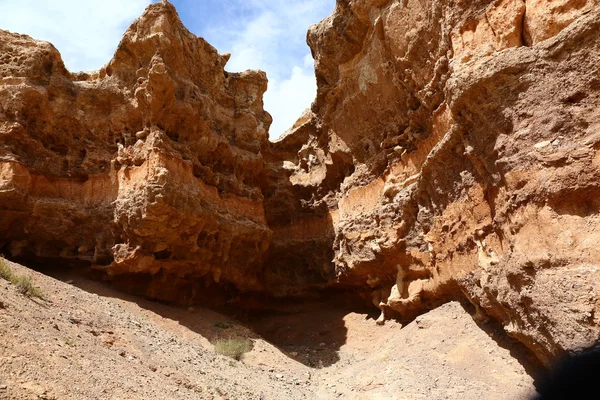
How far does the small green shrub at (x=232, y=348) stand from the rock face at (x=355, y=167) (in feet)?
11.3

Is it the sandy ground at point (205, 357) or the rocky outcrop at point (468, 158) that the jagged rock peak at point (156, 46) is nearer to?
the rocky outcrop at point (468, 158)

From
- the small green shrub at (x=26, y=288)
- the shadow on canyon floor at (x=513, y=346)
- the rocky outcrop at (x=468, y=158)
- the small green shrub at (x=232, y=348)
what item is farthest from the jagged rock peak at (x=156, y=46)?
the shadow on canyon floor at (x=513, y=346)

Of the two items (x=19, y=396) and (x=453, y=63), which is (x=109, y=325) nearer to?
(x=19, y=396)

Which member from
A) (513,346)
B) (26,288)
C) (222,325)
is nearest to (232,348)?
(222,325)

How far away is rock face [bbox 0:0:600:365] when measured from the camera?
6.99 meters

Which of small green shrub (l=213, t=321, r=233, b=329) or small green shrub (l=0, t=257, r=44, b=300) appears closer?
small green shrub (l=0, t=257, r=44, b=300)

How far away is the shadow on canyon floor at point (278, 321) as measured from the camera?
41.9 feet

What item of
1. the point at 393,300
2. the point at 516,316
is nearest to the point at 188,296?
the point at 393,300

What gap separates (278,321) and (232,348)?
5.69m

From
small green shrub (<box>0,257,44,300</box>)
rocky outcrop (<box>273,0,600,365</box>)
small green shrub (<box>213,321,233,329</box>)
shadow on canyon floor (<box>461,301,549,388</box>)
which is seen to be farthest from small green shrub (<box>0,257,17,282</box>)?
shadow on canyon floor (<box>461,301,549,388</box>)

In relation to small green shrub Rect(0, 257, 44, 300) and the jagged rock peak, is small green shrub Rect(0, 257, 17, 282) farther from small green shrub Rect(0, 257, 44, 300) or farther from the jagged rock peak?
the jagged rock peak

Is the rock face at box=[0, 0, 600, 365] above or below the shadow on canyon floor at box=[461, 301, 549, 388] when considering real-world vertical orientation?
above

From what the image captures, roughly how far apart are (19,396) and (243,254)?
11156 mm

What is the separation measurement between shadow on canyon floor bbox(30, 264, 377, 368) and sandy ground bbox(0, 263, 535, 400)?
3.0 inches
